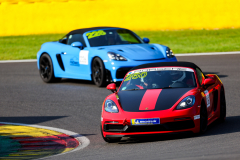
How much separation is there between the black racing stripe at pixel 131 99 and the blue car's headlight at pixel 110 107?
0.11 meters

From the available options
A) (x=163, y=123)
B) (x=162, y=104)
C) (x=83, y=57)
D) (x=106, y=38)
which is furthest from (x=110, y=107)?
(x=106, y=38)

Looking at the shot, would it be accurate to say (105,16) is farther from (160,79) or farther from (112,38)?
(160,79)

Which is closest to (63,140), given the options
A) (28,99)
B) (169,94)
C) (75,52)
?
(169,94)

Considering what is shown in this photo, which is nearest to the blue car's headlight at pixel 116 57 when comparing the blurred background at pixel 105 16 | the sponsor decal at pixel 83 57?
the sponsor decal at pixel 83 57

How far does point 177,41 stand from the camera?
27.0m

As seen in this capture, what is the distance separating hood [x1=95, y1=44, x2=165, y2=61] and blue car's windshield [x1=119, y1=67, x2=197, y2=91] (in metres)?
4.46

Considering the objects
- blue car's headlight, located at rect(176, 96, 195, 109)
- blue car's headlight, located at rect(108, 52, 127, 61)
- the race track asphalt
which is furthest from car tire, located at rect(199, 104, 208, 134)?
blue car's headlight, located at rect(108, 52, 127, 61)

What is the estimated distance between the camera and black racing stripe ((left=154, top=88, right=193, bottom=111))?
729 centimetres

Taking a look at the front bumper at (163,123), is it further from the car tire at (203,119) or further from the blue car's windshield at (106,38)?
the blue car's windshield at (106,38)

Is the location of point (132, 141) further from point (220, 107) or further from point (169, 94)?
point (220, 107)

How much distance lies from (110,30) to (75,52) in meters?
1.17

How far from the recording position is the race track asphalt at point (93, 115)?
6438mm

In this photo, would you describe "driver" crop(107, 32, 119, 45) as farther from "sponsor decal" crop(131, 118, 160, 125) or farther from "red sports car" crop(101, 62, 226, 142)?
"sponsor decal" crop(131, 118, 160, 125)

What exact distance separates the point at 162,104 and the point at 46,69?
843 centimetres
